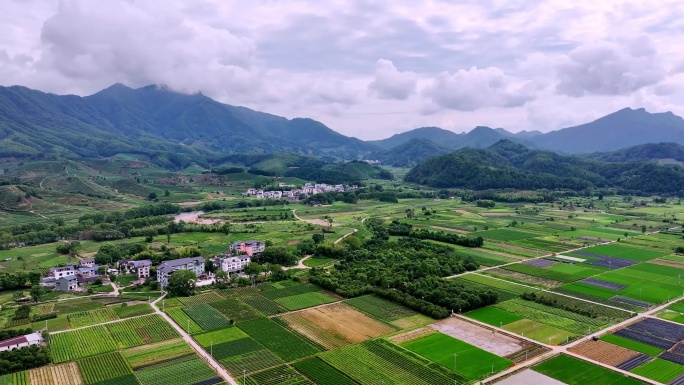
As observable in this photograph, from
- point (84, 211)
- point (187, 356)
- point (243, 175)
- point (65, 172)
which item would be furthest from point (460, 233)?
point (65, 172)

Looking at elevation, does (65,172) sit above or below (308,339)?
above

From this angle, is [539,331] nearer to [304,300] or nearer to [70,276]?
[304,300]

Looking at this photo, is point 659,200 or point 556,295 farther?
point 659,200

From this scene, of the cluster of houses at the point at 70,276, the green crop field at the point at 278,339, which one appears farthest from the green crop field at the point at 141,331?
the cluster of houses at the point at 70,276

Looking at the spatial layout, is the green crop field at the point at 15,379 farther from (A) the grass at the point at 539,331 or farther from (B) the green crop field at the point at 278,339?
(A) the grass at the point at 539,331

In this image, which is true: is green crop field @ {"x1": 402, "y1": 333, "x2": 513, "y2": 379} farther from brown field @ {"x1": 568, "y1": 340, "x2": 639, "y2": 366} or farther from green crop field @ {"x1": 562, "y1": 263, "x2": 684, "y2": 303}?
green crop field @ {"x1": 562, "y1": 263, "x2": 684, "y2": 303}

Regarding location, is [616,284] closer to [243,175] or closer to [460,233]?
[460,233]

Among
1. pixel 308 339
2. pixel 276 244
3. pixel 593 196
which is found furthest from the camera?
pixel 593 196

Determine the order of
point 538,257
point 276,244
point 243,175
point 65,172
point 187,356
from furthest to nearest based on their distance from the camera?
1. point 243,175
2. point 65,172
3. point 276,244
4. point 538,257
5. point 187,356
